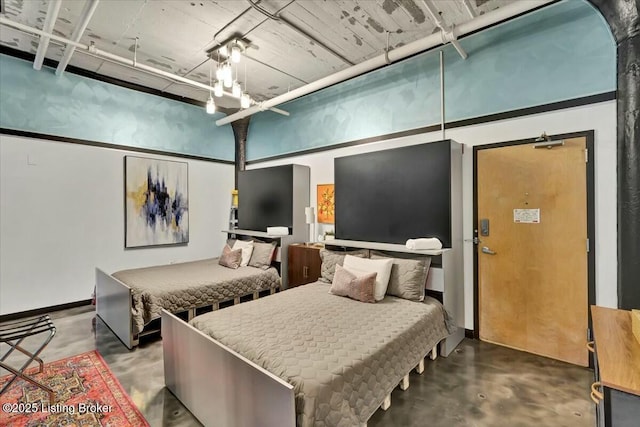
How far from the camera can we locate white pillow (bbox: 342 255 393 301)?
2955 mm

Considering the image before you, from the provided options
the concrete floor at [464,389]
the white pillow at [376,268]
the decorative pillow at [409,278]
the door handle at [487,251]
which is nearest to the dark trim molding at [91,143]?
the concrete floor at [464,389]

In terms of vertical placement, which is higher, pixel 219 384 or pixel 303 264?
pixel 303 264

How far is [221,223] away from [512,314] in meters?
5.13

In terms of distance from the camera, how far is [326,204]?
487 centimetres

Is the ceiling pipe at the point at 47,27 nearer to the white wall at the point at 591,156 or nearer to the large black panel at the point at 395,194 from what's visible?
the large black panel at the point at 395,194

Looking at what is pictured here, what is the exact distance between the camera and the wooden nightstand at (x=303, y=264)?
162 inches

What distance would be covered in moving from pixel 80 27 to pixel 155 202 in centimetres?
276

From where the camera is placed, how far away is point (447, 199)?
326 cm

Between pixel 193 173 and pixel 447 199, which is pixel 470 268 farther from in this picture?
pixel 193 173

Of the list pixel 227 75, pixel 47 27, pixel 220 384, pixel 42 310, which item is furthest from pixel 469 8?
pixel 42 310

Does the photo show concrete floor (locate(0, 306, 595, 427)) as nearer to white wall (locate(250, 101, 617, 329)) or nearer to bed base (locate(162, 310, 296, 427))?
bed base (locate(162, 310, 296, 427))

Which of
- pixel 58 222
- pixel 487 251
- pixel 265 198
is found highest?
pixel 265 198

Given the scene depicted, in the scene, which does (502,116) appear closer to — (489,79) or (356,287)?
(489,79)

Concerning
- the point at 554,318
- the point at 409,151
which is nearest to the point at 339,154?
the point at 409,151
